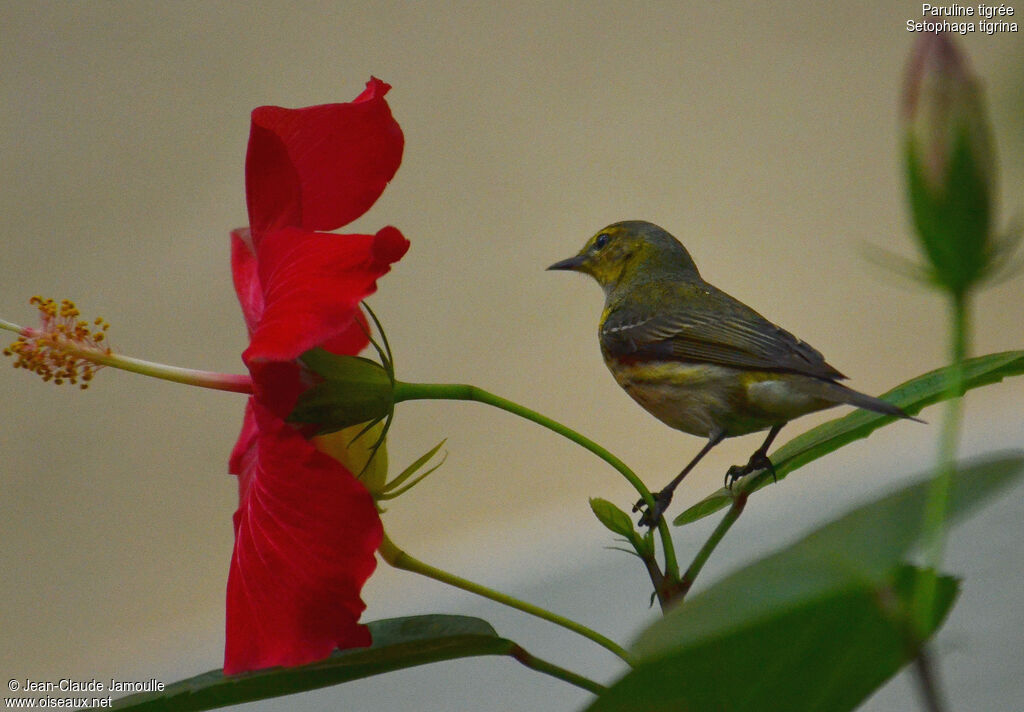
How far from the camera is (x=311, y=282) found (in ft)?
0.89

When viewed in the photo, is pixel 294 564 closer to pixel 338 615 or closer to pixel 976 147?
pixel 338 615

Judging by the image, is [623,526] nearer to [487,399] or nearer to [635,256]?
[487,399]

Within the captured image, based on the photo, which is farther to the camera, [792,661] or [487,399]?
[487,399]

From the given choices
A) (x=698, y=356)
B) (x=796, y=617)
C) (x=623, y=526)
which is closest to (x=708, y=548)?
(x=623, y=526)

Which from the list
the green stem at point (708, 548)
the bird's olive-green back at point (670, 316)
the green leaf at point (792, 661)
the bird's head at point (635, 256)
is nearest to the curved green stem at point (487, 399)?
the green stem at point (708, 548)

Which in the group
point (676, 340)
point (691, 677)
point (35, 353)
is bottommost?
point (691, 677)

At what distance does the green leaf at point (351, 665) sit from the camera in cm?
30

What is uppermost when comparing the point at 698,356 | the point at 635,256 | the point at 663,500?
the point at 635,256

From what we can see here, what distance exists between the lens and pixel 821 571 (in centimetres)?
16

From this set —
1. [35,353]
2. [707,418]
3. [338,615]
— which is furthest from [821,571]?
[707,418]

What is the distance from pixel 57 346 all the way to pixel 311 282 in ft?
0.34

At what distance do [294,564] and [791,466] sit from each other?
19 cm

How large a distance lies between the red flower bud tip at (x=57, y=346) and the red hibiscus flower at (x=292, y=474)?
0.06 metres

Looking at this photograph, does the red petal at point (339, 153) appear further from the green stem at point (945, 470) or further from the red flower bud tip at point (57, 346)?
the green stem at point (945, 470)
